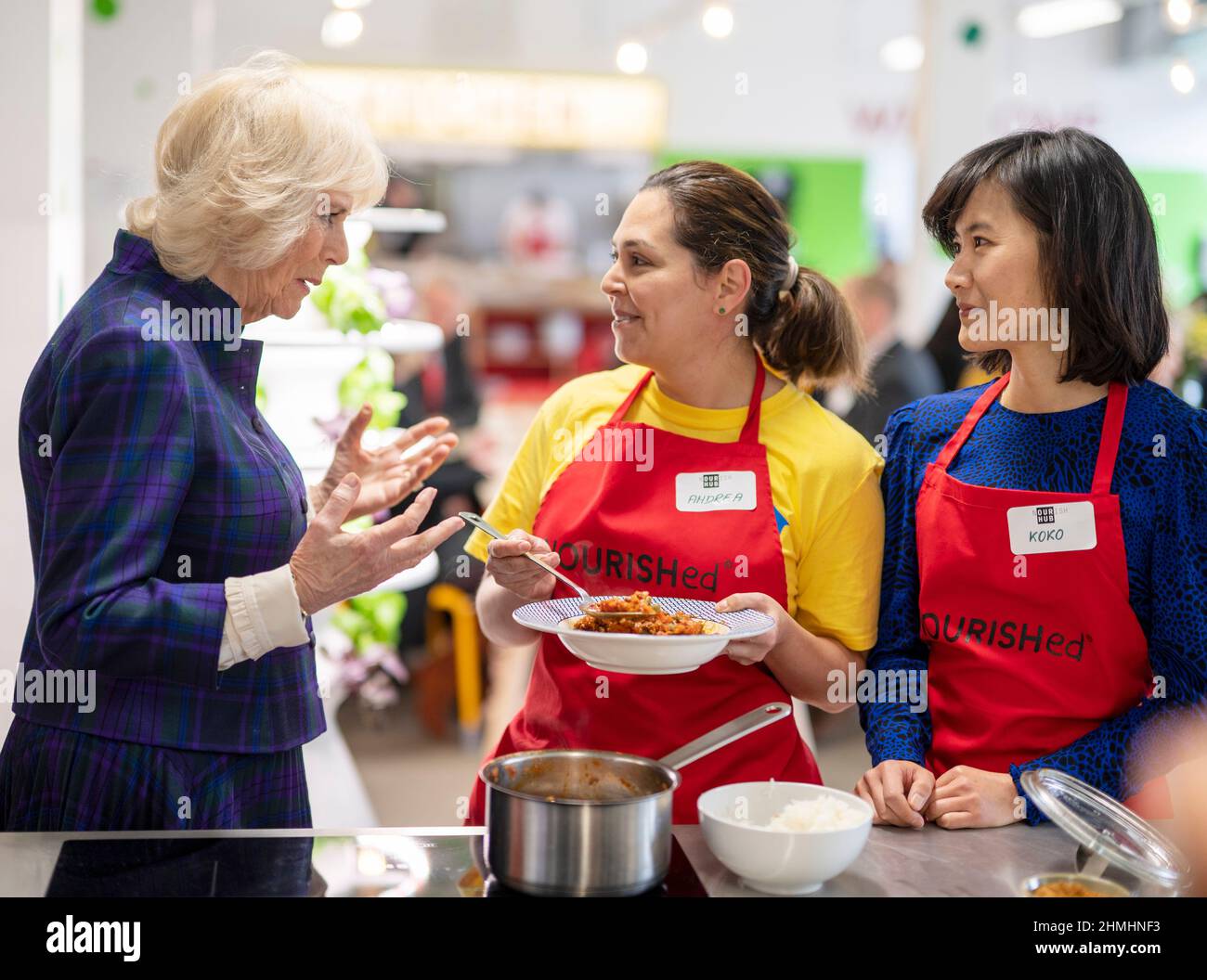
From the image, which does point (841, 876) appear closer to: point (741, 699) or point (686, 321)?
point (741, 699)

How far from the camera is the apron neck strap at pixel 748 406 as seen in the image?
2209 mm

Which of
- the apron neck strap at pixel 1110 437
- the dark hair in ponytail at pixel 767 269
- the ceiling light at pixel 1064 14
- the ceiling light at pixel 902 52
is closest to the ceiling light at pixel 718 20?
the ceiling light at pixel 1064 14

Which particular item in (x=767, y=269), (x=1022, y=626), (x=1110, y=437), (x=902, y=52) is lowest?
(x=1022, y=626)

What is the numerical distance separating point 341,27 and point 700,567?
19.1ft

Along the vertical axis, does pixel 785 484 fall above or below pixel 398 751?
above

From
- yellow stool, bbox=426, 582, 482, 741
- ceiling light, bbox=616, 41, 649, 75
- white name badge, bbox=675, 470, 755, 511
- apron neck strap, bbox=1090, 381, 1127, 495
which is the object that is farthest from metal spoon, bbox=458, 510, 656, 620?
ceiling light, bbox=616, 41, 649, 75

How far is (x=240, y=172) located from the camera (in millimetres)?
1875

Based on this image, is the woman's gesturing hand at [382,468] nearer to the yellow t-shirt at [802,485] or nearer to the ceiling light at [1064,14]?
the yellow t-shirt at [802,485]

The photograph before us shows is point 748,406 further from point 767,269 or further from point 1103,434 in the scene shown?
point 1103,434

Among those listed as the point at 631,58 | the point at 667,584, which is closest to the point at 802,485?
the point at 667,584

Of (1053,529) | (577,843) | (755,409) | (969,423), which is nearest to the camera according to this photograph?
(577,843)

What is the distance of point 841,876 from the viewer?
5.24 ft

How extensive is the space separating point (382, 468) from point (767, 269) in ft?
2.72

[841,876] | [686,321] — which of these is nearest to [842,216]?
[686,321]
